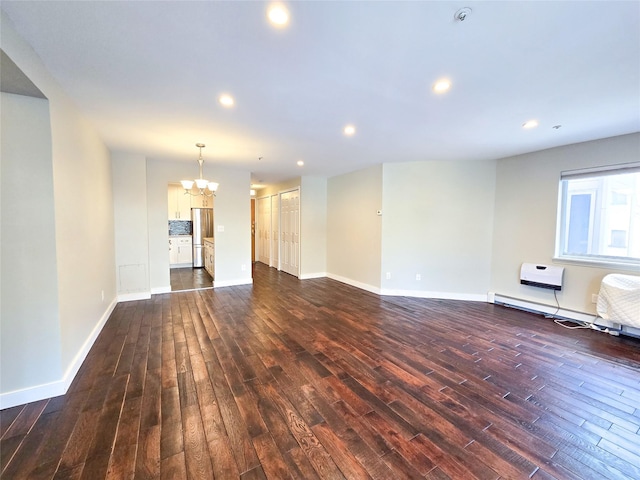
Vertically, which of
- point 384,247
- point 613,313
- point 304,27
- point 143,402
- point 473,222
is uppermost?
point 304,27

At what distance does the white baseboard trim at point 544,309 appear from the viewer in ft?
12.6

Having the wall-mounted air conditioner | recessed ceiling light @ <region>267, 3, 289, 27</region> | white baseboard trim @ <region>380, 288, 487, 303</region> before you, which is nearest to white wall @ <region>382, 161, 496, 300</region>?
white baseboard trim @ <region>380, 288, 487, 303</region>

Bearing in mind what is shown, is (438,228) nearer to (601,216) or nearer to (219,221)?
(601,216)

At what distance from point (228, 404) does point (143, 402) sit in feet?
2.21

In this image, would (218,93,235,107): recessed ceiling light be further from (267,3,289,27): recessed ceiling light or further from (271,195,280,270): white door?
(271,195,280,270): white door

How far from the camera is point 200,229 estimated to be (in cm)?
797

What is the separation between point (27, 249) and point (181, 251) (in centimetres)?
629

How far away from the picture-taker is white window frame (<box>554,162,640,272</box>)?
3.51m

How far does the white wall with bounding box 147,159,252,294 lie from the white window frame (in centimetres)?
560

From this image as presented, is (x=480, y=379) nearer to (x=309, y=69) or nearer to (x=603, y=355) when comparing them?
(x=603, y=355)

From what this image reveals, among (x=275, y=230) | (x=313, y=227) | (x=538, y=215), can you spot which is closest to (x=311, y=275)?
(x=313, y=227)

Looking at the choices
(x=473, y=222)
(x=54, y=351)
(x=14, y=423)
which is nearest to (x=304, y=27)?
(x=54, y=351)

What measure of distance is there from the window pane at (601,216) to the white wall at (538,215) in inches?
7.3

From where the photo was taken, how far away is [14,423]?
1.87 metres
